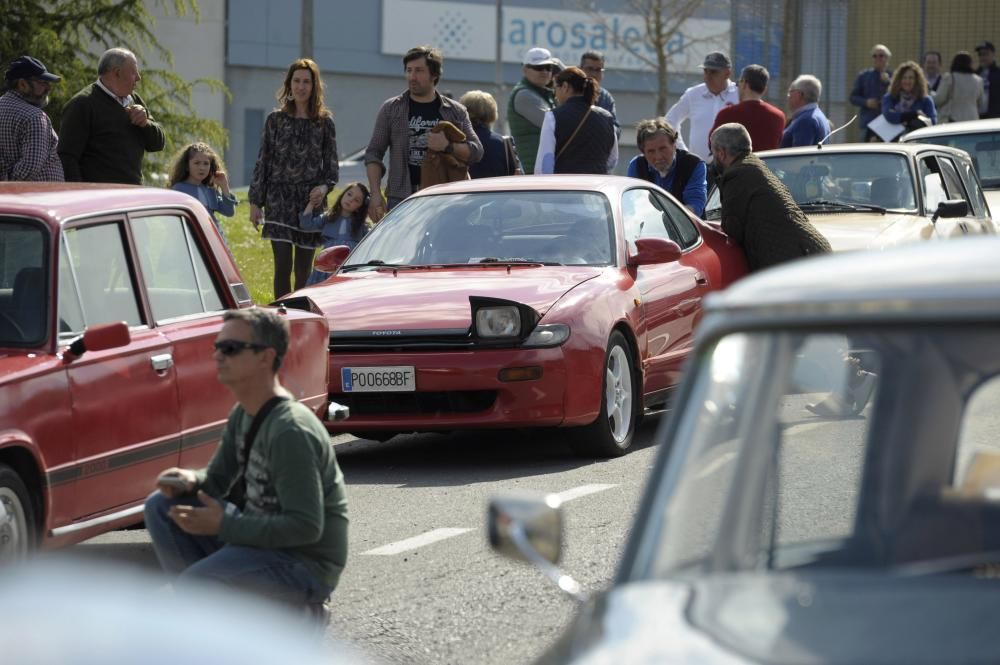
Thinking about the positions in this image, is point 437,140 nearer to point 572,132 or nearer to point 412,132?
point 412,132

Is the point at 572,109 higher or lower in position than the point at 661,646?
higher

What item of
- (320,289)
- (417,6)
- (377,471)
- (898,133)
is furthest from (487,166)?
(417,6)

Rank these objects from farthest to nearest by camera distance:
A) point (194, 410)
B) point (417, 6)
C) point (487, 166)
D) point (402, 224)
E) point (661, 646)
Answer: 1. point (417, 6)
2. point (487, 166)
3. point (402, 224)
4. point (194, 410)
5. point (661, 646)

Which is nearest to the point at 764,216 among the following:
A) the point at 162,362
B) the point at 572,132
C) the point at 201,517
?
the point at 572,132

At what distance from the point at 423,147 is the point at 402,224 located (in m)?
3.11

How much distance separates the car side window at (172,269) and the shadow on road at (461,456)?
1948mm

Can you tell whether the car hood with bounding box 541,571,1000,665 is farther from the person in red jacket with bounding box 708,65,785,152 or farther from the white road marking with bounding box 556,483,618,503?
the person in red jacket with bounding box 708,65,785,152

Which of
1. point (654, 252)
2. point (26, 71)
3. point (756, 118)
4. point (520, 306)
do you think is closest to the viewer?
point (520, 306)

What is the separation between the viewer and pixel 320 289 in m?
10.6

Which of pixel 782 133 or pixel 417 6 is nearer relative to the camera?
pixel 782 133

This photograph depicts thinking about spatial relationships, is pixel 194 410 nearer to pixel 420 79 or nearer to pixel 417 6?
pixel 420 79

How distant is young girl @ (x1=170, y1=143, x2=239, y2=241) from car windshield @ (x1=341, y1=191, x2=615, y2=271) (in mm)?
2660

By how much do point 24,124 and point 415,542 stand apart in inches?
198

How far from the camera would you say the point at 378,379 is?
9.70 meters
